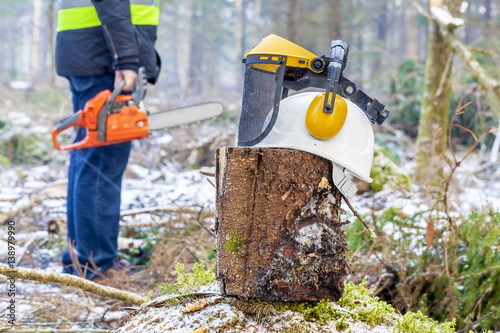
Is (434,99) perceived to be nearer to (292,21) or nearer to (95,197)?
(95,197)

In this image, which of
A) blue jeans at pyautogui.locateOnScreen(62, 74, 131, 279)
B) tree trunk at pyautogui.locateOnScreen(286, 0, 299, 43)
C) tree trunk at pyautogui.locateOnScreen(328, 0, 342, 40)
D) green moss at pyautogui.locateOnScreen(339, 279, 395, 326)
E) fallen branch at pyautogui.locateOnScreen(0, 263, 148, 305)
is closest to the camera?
green moss at pyautogui.locateOnScreen(339, 279, 395, 326)

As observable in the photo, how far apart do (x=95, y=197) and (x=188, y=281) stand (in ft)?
5.32

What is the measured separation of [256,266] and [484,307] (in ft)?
5.01

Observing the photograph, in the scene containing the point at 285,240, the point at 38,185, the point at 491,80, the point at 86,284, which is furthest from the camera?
the point at 38,185

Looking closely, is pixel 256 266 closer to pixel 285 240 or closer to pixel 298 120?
pixel 285 240

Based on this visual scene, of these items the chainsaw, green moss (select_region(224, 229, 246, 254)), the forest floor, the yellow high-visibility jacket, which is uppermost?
the yellow high-visibility jacket

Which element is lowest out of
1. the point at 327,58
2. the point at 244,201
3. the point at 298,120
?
the point at 244,201

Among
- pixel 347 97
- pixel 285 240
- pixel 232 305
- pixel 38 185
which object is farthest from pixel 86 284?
pixel 38 185

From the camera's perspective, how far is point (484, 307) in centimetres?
249

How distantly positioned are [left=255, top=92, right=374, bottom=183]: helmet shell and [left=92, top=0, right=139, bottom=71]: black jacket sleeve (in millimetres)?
1691

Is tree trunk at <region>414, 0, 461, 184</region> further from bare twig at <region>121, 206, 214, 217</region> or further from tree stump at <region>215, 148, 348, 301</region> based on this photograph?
tree stump at <region>215, 148, 348, 301</region>

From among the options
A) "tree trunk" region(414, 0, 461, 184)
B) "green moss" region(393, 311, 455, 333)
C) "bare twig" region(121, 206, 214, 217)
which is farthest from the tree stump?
"tree trunk" region(414, 0, 461, 184)

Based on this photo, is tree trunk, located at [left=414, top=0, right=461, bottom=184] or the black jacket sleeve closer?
the black jacket sleeve

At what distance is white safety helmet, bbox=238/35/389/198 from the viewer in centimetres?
163
